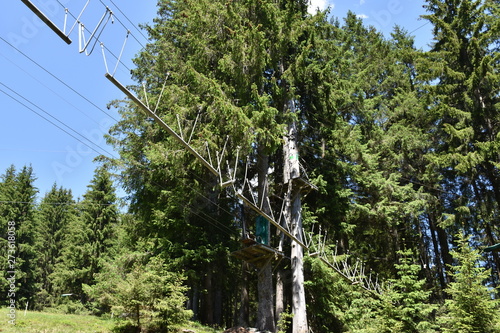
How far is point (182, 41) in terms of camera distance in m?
16.3

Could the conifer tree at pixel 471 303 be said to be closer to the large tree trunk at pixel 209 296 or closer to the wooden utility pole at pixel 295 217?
the wooden utility pole at pixel 295 217

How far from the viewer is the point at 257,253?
Result: 11.5 meters

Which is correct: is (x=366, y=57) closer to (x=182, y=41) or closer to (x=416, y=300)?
(x=182, y=41)

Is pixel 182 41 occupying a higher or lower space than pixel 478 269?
higher

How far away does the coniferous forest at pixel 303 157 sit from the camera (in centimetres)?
1166

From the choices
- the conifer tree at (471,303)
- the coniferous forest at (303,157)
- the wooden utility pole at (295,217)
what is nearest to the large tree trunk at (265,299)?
the coniferous forest at (303,157)

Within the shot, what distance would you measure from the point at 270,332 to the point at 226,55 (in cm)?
950

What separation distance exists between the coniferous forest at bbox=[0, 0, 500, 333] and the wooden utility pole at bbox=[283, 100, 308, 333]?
260 mm

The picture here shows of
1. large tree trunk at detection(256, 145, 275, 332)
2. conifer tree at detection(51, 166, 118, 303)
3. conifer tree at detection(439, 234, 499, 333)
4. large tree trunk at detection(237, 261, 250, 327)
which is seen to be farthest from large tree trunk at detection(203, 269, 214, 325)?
conifer tree at detection(51, 166, 118, 303)

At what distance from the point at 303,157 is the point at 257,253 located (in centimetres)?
595

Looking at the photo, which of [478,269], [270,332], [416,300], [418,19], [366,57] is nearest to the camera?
[478,269]

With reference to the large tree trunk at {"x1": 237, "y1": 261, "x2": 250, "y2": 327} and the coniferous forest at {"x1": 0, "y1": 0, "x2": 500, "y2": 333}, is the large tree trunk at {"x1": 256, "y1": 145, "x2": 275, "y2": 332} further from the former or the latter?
the large tree trunk at {"x1": 237, "y1": 261, "x2": 250, "y2": 327}

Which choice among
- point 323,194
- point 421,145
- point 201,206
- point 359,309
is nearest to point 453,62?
point 421,145

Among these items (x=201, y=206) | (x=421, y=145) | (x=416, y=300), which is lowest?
(x=416, y=300)
